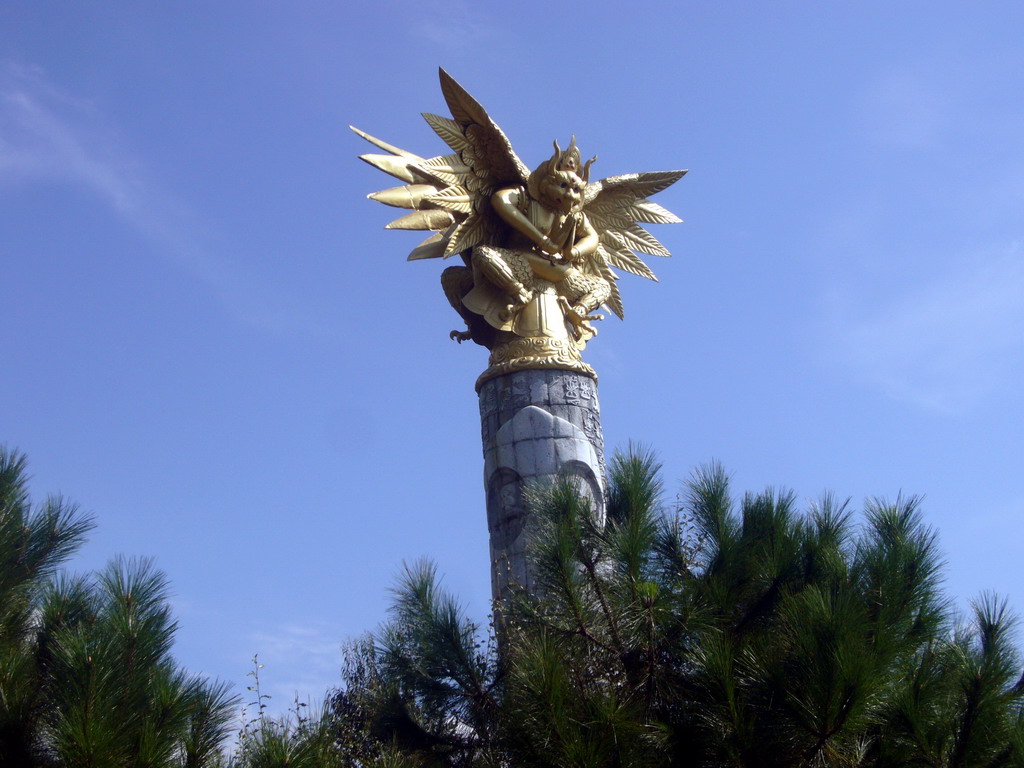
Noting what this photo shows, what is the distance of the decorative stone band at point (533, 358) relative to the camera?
40.2 ft

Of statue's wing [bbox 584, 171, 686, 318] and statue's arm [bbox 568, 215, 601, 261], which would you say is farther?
statue's wing [bbox 584, 171, 686, 318]

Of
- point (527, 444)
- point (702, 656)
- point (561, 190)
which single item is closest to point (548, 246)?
point (561, 190)

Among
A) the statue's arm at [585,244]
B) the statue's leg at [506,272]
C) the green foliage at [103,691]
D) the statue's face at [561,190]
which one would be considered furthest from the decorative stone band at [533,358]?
the green foliage at [103,691]

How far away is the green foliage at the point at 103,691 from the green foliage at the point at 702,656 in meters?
1.30

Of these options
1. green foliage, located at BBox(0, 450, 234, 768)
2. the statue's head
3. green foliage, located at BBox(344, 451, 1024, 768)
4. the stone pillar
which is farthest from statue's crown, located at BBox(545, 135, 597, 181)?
green foliage, located at BBox(0, 450, 234, 768)

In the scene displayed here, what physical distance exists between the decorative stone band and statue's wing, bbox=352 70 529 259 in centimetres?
121

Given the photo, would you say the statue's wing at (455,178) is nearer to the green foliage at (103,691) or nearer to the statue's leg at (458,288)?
the statue's leg at (458,288)

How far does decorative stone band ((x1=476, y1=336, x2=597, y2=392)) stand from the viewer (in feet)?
40.2

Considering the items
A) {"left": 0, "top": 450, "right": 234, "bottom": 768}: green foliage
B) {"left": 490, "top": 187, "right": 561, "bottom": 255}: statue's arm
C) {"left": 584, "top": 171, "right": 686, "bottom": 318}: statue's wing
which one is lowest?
{"left": 0, "top": 450, "right": 234, "bottom": 768}: green foliage

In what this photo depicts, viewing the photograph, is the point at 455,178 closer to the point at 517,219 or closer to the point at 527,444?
the point at 517,219

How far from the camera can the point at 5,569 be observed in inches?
318

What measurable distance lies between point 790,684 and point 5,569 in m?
4.98

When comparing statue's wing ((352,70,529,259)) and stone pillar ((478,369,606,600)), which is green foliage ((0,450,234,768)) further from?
statue's wing ((352,70,529,259))

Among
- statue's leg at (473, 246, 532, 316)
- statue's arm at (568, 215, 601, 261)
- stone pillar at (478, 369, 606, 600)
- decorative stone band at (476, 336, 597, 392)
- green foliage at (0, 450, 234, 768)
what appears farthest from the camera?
statue's arm at (568, 215, 601, 261)
